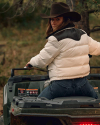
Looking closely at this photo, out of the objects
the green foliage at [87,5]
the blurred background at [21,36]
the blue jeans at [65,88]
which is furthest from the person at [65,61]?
the blurred background at [21,36]

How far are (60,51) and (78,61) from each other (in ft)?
0.91

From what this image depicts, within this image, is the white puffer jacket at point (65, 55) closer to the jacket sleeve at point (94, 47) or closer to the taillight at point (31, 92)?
the jacket sleeve at point (94, 47)

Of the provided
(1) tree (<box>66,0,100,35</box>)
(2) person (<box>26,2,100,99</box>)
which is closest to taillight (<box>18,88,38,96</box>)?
(2) person (<box>26,2,100,99</box>)

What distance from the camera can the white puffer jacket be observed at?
3820 millimetres

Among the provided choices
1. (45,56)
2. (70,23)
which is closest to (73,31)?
(70,23)

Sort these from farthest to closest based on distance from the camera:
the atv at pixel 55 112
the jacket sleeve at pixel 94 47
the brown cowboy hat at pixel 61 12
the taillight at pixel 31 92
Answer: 1. the taillight at pixel 31 92
2. the jacket sleeve at pixel 94 47
3. the brown cowboy hat at pixel 61 12
4. the atv at pixel 55 112

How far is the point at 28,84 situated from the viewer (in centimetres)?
454

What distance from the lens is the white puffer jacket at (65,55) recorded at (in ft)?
12.5

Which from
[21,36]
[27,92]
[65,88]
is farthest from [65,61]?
[21,36]

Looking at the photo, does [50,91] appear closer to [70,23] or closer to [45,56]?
[45,56]

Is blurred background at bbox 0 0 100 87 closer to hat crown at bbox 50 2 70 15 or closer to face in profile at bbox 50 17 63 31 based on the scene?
hat crown at bbox 50 2 70 15

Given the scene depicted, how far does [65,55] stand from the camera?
3.84 metres

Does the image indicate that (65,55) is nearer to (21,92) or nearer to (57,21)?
(57,21)

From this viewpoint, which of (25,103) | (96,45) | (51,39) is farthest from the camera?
(96,45)
